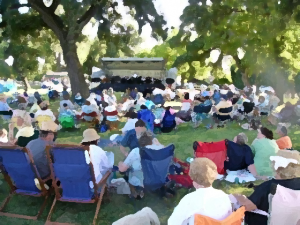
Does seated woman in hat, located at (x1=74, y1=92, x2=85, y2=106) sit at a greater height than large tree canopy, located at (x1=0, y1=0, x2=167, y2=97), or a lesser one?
lesser

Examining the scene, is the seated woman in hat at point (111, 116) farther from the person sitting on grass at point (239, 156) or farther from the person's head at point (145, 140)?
the person sitting on grass at point (239, 156)

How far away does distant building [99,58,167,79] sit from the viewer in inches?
903

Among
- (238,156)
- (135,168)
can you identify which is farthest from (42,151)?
(238,156)

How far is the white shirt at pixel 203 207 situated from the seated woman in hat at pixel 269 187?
1.65ft

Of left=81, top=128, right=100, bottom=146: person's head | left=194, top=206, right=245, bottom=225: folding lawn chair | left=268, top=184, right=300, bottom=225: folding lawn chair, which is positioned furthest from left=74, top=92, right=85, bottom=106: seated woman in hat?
left=194, top=206, right=245, bottom=225: folding lawn chair

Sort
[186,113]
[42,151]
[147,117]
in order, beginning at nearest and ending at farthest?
[42,151] → [147,117] → [186,113]

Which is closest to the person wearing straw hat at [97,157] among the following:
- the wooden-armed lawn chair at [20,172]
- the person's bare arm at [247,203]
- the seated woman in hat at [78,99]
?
the wooden-armed lawn chair at [20,172]

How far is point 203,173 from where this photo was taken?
8.75 feet

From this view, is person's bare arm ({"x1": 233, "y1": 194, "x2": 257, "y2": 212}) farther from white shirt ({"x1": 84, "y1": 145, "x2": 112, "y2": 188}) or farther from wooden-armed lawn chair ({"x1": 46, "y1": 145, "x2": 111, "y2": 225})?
white shirt ({"x1": 84, "y1": 145, "x2": 112, "y2": 188})

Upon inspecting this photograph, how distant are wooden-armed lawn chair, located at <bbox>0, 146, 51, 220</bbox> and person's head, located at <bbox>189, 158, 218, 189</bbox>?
7.64ft

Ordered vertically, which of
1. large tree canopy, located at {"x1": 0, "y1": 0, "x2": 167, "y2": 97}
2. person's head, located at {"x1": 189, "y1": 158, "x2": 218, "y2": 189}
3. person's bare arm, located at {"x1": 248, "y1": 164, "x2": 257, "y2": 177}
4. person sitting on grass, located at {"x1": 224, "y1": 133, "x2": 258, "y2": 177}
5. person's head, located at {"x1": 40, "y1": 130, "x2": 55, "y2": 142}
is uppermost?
large tree canopy, located at {"x1": 0, "y1": 0, "x2": 167, "y2": 97}

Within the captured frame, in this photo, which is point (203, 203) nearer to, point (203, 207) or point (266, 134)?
point (203, 207)

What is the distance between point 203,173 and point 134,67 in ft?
68.9

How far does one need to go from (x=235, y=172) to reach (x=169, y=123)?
496 centimetres
